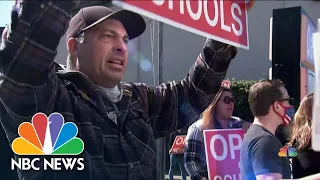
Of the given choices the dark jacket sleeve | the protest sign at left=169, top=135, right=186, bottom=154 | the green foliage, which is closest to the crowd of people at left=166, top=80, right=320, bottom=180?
the dark jacket sleeve

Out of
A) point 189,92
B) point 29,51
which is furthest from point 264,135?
point 29,51

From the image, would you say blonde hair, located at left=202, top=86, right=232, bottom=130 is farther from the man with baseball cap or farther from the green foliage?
the green foliage

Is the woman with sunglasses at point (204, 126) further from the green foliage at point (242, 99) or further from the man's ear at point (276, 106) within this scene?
the green foliage at point (242, 99)

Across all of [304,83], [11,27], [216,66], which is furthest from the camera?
[304,83]

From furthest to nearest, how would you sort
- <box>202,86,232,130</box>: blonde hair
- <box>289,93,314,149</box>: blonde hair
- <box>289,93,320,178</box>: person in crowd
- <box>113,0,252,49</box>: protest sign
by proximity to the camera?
<box>202,86,232,130</box>: blonde hair, <box>289,93,314,149</box>: blonde hair, <box>289,93,320,178</box>: person in crowd, <box>113,0,252,49</box>: protest sign

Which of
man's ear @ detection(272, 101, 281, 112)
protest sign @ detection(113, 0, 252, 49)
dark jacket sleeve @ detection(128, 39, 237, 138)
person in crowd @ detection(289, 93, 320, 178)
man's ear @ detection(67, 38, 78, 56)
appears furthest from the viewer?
person in crowd @ detection(289, 93, 320, 178)

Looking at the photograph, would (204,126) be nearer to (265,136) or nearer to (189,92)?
(265,136)

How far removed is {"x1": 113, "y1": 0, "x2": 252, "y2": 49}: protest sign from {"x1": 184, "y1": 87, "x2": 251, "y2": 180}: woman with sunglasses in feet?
3.96

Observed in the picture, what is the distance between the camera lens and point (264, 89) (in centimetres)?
241

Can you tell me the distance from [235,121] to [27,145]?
180 centimetres

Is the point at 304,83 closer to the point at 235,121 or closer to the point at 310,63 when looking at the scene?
the point at 310,63

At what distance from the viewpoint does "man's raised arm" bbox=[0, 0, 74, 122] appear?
4.39 feet

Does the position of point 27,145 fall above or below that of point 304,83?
below

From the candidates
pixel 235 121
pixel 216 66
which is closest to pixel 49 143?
pixel 216 66
